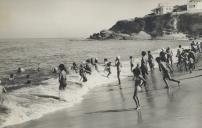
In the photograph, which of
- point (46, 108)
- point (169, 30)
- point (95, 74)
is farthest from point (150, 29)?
point (46, 108)

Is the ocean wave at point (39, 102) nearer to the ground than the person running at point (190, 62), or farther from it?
nearer to the ground

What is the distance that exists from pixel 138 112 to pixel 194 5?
156 meters

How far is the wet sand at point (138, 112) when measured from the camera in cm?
1362

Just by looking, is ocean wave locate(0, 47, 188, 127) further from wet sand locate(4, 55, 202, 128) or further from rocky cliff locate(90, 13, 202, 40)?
rocky cliff locate(90, 13, 202, 40)

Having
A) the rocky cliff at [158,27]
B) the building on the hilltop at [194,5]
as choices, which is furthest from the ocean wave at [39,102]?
the building on the hilltop at [194,5]

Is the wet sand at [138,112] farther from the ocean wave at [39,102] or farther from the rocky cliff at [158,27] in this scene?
the rocky cliff at [158,27]

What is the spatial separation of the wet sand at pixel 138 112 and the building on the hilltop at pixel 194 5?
143864 millimetres

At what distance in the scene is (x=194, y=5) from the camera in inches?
6491

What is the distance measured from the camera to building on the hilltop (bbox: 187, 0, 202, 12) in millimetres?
160062

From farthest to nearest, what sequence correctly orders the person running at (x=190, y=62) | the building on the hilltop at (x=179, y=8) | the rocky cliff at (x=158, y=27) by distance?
1. the building on the hilltop at (x=179, y=8)
2. the rocky cliff at (x=158, y=27)
3. the person running at (x=190, y=62)

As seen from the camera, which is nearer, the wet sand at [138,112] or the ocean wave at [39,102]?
the wet sand at [138,112]

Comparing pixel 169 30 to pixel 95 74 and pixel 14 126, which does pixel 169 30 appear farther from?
pixel 14 126

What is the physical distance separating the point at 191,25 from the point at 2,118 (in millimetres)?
151668

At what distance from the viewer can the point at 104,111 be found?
16969mm
